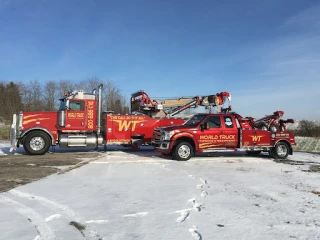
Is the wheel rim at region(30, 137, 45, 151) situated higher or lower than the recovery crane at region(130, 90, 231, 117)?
lower

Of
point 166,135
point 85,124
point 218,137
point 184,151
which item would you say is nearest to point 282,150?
point 218,137

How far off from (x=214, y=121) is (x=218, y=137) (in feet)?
2.32

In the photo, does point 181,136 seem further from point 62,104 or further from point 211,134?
point 62,104

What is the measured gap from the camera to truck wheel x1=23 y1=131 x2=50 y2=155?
13695mm

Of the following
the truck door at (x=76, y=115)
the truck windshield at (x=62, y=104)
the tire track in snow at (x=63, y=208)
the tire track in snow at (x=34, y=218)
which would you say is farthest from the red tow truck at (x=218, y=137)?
the tire track in snow at (x=34, y=218)

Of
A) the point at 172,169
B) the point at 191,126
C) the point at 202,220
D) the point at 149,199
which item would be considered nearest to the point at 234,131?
the point at 191,126

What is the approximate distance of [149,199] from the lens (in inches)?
232

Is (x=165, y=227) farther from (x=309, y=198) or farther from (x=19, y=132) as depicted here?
(x=19, y=132)

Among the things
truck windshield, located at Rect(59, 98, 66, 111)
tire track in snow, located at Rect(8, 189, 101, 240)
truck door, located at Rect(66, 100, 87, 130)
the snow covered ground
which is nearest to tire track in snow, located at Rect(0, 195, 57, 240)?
the snow covered ground

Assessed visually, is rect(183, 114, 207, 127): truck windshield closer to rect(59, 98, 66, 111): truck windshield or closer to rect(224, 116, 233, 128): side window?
rect(224, 116, 233, 128): side window

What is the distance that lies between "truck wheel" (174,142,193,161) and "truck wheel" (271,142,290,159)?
167 inches

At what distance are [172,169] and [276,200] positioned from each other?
171 inches

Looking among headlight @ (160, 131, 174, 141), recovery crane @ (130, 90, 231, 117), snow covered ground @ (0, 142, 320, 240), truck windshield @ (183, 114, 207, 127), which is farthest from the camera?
recovery crane @ (130, 90, 231, 117)

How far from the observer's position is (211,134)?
12.7 meters
